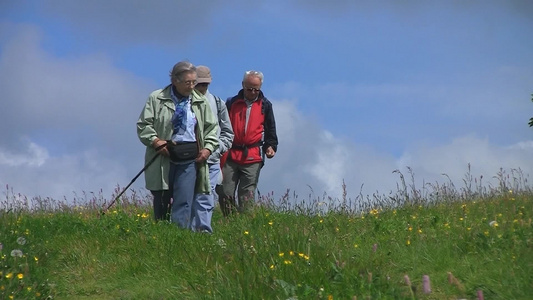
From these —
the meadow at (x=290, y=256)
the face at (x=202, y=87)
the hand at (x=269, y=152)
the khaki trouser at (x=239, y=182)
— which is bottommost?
the meadow at (x=290, y=256)

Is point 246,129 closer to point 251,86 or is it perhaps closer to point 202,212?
point 251,86

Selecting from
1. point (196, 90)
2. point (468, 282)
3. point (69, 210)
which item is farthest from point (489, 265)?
point (69, 210)

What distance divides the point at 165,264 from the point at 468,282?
281 centimetres

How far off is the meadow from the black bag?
778 millimetres

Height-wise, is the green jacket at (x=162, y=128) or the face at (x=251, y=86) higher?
the face at (x=251, y=86)

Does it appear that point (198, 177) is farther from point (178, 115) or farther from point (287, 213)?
point (287, 213)

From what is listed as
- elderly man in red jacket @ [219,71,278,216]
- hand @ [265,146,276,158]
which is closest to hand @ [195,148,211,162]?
elderly man in red jacket @ [219,71,278,216]

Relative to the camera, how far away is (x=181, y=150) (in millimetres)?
9703

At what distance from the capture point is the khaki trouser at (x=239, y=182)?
12.2 m

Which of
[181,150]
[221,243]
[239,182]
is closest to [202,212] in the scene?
[181,150]

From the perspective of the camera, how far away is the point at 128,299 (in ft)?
23.9

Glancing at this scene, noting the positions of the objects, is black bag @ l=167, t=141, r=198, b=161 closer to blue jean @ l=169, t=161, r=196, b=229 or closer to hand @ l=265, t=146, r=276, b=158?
blue jean @ l=169, t=161, r=196, b=229

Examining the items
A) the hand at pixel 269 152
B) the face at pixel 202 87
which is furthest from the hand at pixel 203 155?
the hand at pixel 269 152

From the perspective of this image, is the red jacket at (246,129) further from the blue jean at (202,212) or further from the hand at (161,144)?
the hand at (161,144)
